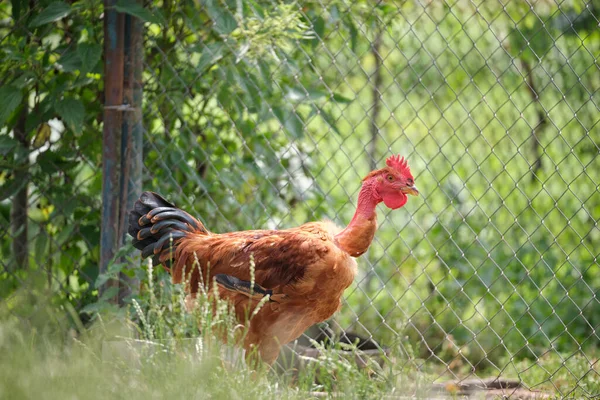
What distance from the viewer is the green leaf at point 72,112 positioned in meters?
3.38

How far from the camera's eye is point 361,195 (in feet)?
9.78

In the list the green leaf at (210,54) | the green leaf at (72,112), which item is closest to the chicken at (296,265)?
the green leaf at (72,112)

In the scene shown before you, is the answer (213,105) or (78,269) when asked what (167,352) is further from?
(213,105)

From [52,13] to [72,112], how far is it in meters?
0.45

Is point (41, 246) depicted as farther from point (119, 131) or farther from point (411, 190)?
point (411, 190)

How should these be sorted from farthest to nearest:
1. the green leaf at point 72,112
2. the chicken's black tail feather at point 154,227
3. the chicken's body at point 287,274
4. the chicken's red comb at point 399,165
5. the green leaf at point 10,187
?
the green leaf at point 10,187
the green leaf at point 72,112
the chicken's black tail feather at point 154,227
the chicken's red comb at point 399,165
the chicken's body at point 287,274

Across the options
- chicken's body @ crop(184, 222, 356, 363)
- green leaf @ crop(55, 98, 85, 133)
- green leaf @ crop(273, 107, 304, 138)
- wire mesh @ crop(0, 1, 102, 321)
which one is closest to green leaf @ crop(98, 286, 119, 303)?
wire mesh @ crop(0, 1, 102, 321)

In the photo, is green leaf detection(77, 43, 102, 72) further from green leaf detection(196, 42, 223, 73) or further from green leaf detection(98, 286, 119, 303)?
green leaf detection(98, 286, 119, 303)

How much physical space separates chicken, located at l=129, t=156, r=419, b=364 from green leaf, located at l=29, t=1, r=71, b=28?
1000 millimetres

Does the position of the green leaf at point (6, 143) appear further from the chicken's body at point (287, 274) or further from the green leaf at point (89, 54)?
the chicken's body at point (287, 274)

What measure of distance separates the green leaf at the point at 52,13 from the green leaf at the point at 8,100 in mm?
317

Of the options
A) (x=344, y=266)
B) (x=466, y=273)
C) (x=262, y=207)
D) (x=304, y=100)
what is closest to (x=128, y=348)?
(x=344, y=266)

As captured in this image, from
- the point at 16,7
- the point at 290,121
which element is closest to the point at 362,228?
the point at 290,121

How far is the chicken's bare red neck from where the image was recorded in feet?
9.60
